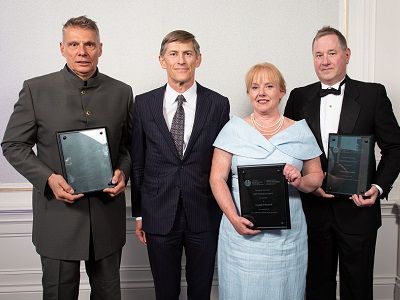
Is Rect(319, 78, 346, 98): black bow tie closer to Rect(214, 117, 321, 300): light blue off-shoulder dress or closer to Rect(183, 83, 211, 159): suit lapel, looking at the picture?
Rect(214, 117, 321, 300): light blue off-shoulder dress

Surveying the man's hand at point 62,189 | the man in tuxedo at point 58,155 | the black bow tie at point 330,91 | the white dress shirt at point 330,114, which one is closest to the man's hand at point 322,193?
the white dress shirt at point 330,114

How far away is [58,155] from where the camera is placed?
226 centimetres

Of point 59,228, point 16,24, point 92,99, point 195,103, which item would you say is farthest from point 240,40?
point 59,228

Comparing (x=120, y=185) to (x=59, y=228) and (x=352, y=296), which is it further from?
(x=352, y=296)

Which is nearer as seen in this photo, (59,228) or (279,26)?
(59,228)

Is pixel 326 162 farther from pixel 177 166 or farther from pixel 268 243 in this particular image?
pixel 177 166

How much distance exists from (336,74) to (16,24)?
2252mm

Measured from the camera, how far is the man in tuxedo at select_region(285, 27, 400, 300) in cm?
246

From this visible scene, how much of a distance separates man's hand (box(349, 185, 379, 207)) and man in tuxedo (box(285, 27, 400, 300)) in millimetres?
30

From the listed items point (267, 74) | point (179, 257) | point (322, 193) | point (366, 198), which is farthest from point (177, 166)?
point (366, 198)

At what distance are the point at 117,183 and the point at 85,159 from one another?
213mm

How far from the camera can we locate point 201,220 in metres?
2.46

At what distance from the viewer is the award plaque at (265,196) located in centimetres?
210

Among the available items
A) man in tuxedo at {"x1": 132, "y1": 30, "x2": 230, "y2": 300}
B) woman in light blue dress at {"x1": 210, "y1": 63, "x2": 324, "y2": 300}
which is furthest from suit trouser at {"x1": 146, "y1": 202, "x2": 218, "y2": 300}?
woman in light blue dress at {"x1": 210, "y1": 63, "x2": 324, "y2": 300}
